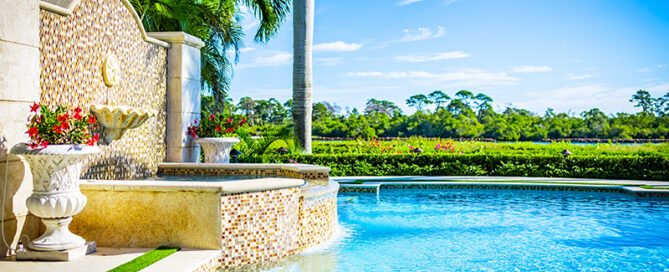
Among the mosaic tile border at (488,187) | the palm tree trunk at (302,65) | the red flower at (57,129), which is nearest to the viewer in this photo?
the red flower at (57,129)

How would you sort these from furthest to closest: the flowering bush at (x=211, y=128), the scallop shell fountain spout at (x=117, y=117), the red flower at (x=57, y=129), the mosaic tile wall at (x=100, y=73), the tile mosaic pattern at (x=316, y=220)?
the flowering bush at (x=211, y=128) < the scallop shell fountain spout at (x=117, y=117) < the tile mosaic pattern at (x=316, y=220) < the mosaic tile wall at (x=100, y=73) < the red flower at (x=57, y=129)

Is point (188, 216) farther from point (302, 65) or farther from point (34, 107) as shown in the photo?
point (302, 65)

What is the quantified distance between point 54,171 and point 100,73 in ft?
10.3

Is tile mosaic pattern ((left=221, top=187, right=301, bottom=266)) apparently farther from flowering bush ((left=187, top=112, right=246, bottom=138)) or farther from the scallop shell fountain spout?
flowering bush ((left=187, top=112, right=246, bottom=138))

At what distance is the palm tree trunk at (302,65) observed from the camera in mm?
13641

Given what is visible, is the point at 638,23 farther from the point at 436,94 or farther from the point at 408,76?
the point at 436,94

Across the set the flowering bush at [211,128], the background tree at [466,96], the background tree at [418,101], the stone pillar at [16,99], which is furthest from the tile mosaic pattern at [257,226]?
the background tree at [418,101]

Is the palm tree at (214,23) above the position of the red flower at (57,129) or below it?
above

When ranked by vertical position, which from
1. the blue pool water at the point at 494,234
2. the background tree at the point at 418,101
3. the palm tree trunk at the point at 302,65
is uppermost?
the background tree at the point at 418,101

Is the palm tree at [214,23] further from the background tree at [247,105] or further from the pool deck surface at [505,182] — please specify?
the background tree at [247,105]

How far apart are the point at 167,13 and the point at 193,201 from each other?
8238 mm

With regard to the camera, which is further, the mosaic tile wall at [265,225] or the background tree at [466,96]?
the background tree at [466,96]

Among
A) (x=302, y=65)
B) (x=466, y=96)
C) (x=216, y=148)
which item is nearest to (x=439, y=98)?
(x=466, y=96)

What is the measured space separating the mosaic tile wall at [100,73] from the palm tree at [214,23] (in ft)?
11.4
